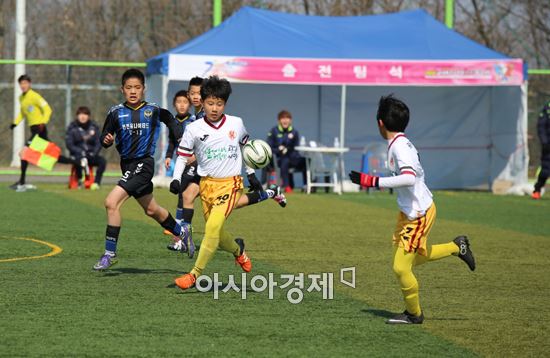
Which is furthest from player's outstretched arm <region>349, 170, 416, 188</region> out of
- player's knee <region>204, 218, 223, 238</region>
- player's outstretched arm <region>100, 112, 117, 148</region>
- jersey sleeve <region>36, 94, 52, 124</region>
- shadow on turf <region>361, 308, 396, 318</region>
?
jersey sleeve <region>36, 94, 52, 124</region>

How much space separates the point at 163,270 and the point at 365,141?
15545 mm

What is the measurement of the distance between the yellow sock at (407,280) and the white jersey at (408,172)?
1.01 feet

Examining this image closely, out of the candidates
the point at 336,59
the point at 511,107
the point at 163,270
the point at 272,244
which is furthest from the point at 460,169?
the point at 163,270

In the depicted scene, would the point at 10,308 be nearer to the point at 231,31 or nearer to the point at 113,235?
the point at 113,235

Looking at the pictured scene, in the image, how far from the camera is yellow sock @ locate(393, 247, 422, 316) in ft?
25.0

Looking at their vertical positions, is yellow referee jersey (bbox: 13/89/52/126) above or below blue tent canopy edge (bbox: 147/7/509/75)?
below

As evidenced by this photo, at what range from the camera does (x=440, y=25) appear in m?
25.1

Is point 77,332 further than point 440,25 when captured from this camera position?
No

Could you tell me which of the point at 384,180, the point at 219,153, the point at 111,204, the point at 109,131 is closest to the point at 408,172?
the point at 384,180

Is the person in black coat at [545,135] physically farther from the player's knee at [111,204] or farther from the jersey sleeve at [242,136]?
the player's knee at [111,204]

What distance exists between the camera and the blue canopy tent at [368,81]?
22531 millimetres

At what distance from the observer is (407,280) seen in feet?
25.0

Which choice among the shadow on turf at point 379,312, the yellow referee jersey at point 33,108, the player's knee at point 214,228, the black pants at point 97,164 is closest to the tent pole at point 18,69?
the black pants at point 97,164

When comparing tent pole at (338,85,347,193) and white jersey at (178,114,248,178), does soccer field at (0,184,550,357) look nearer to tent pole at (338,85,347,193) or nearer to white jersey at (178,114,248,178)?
white jersey at (178,114,248,178)
